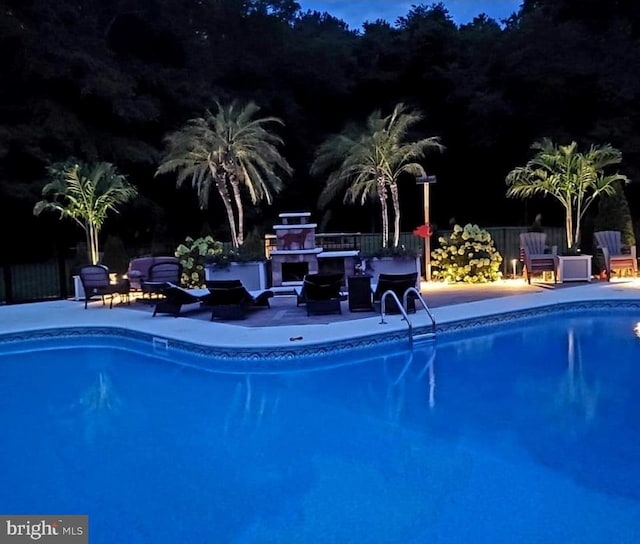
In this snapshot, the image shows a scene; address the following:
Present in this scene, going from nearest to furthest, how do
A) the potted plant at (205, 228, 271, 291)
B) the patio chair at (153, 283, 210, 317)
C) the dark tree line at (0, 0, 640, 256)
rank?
1. the patio chair at (153, 283, 210, 317)
2. the potted plant at (205, 228, 271, 291)
3. the dark tree line at (0, 0, 640, 256)

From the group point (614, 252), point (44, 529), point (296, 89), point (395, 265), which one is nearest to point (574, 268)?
point (614, 252)

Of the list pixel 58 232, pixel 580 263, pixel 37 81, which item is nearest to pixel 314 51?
pixel 37 81

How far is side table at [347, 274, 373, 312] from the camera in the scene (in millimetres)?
10086

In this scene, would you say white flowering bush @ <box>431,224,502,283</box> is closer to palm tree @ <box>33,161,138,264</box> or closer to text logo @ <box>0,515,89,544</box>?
palm tree @ <box>33,161,138,264</box>

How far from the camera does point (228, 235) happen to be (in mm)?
20969

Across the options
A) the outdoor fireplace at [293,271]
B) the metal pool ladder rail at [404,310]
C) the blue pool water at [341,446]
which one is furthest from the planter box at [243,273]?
the blue pool water at [341,446]

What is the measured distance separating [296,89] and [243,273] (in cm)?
1230

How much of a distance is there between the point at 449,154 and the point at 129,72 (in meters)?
12.0

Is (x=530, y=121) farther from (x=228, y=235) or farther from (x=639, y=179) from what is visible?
(x=228, y=235)

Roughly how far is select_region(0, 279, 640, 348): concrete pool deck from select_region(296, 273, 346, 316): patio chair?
0.20 metres

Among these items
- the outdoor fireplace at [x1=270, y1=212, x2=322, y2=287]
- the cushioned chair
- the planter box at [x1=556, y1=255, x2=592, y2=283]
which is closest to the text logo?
the cushioned chair

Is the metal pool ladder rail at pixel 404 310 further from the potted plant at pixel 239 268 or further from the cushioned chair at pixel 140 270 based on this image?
the cushioned chair at pixel 140 270

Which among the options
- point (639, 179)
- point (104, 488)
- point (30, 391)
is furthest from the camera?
point (639, 179)

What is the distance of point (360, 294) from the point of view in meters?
10.1
